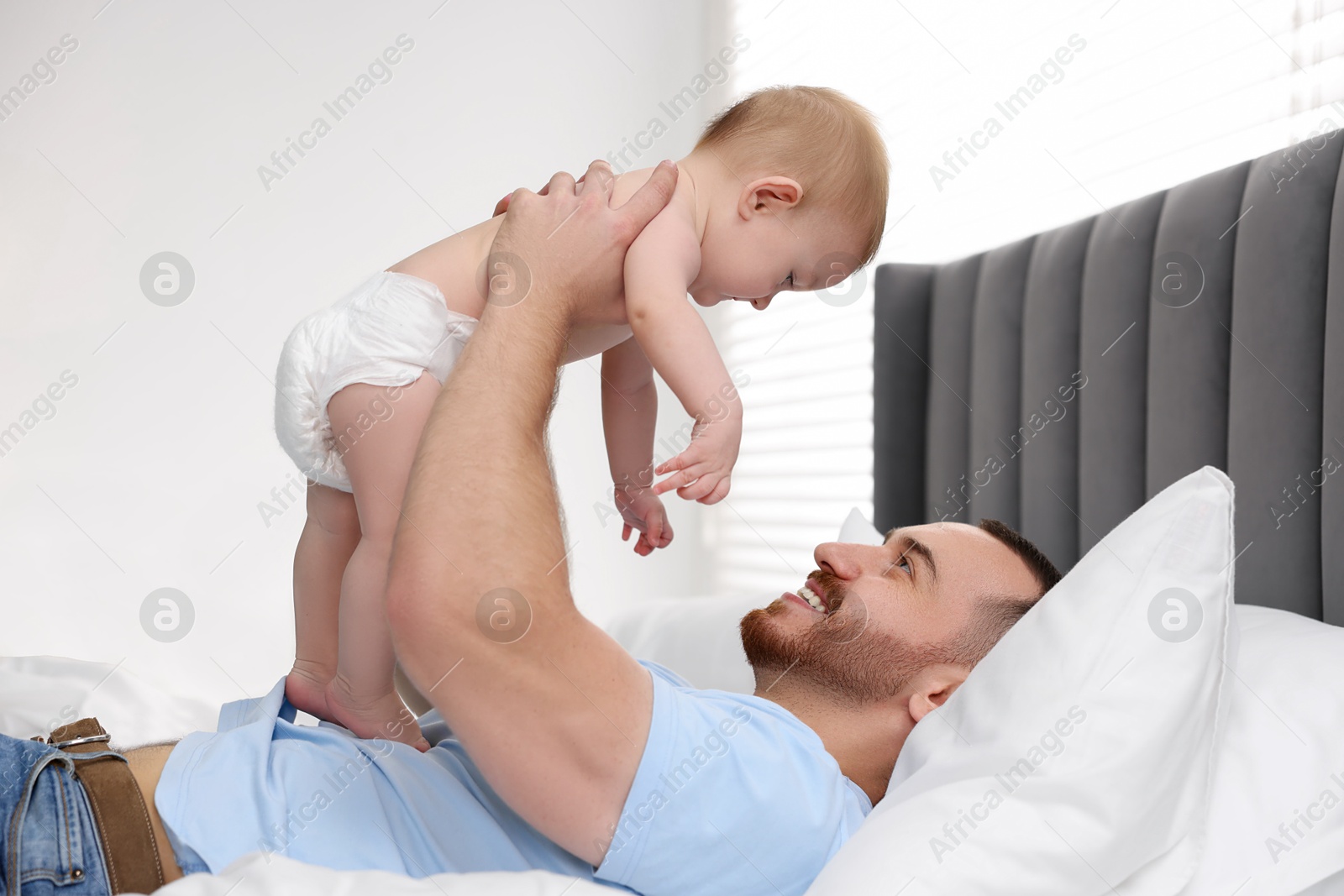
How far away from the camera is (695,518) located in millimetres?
3504

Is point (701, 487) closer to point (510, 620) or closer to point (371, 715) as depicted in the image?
point (510, 620)

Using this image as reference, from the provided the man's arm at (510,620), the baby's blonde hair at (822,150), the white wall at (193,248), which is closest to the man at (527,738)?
the man's arm at (510,620)

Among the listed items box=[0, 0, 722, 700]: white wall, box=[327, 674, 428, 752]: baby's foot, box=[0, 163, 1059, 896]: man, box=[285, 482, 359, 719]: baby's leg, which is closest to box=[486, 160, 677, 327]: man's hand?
box=[0, 163, 1059, 896]: man

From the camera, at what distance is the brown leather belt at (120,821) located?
847mm

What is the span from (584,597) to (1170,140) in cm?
232

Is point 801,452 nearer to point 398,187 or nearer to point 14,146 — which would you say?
point 398,187

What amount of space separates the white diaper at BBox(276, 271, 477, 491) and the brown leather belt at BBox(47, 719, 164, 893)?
15.9 inches

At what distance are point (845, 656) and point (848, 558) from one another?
145 millimetres

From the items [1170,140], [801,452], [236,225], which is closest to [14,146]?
[236,225]

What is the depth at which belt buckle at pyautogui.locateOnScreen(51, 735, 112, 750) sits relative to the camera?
90cm

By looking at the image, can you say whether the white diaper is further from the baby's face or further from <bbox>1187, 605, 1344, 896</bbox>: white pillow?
<bbox>1187, 605, 1344, 896</bbox>: white pillow

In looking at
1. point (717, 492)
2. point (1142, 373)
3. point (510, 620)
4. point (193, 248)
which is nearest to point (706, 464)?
point (717, 492)

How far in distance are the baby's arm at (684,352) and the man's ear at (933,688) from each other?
15.1 inches

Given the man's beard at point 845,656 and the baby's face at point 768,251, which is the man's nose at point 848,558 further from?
the baby's face at point 768,251
